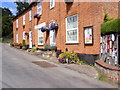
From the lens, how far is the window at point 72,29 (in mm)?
11259

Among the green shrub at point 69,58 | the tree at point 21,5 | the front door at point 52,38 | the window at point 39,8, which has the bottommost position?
the green shrub at point 69,58

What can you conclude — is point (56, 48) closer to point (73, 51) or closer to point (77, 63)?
point (73, 51)

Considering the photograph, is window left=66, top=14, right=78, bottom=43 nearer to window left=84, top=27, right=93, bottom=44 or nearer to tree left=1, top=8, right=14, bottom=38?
window left=84, top=27, right=93, bottom=44

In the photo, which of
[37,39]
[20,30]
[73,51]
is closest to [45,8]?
[37,39]

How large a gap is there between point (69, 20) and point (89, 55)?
362 centimetres

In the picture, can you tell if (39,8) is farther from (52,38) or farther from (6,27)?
(6,27)

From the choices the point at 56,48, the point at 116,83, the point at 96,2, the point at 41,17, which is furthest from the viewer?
the point at 41,17

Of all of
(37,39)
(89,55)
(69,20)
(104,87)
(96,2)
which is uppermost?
(96,2)

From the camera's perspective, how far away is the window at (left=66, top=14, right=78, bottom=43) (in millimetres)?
11259

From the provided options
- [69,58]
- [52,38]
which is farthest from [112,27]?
[52,38]

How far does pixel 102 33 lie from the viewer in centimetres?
868

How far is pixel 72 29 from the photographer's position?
455 inches

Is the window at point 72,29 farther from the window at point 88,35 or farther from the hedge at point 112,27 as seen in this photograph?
the hedge at point 112,27

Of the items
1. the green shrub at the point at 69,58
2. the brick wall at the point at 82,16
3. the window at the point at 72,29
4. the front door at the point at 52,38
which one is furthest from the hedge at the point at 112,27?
the front door at the point at 52,38
